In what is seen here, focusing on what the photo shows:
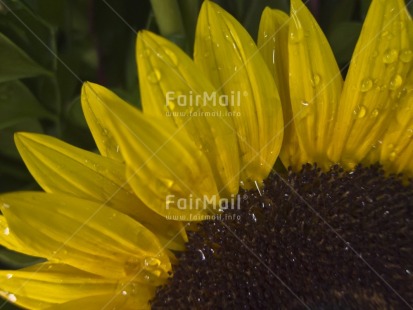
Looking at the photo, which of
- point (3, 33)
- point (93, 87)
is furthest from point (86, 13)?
point (93, 87)

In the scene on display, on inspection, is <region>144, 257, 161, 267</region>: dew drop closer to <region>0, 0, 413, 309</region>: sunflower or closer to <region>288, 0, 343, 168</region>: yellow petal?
<region>0, 0, 413, 309</region>: sunflower

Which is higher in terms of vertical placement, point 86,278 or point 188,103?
point 188,103

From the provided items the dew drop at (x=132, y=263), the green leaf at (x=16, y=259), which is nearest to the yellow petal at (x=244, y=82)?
the dew drop at (x=132, y=263)

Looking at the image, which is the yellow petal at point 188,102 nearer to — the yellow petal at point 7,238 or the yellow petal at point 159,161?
the yellow petal at point 159,161

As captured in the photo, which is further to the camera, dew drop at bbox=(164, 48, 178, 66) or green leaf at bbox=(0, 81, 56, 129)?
green leaf at bbox=(0, 81, 56, 129)

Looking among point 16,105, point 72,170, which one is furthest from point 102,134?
point 16,105

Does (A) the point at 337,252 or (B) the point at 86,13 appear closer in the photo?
(A) the point at 337,252

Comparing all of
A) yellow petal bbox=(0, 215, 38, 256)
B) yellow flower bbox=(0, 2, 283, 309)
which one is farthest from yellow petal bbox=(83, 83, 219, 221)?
yellow petal bbox=(0, 215, 38, 256)

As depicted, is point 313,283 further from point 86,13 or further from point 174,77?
point 86,13
